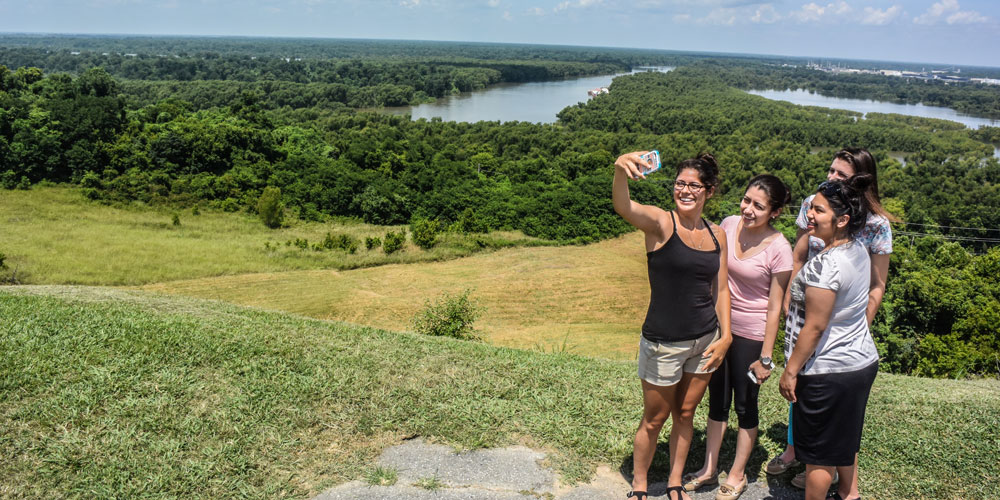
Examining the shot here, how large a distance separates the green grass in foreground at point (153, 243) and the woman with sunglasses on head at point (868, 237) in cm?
1926

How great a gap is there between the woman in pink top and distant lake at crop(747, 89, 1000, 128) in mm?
87114

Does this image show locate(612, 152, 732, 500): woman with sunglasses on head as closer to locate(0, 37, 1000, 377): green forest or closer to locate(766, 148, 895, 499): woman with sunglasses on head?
locate(766, 148, 895, 499): woman with sunglasses on head

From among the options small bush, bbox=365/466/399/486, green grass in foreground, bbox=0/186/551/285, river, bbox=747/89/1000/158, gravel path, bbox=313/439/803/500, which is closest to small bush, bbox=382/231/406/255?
green grass in foreground, bbox=0/186/551/285

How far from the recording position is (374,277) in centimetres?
2158

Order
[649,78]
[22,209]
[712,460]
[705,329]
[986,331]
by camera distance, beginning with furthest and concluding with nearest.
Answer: [649,78] → [22,209] → [986,331] → [712,460] → [705,329]

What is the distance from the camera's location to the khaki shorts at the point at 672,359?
116 inches

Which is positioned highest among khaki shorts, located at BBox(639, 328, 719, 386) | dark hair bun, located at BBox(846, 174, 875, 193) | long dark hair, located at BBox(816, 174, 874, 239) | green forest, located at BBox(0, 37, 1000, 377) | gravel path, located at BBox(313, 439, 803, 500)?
dark hair bun, located at BBox(846, 174, 875, 193)

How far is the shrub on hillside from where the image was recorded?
28.7m

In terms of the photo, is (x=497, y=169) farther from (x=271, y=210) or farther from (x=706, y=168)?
(x=706, y=168)

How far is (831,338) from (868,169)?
3.25ft

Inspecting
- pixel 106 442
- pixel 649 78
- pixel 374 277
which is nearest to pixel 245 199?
pixel 374 277

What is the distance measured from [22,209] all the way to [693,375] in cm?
3138

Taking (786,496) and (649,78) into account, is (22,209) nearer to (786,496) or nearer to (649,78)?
(786,496)

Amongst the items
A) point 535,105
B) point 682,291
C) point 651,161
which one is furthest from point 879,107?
point 651,161
